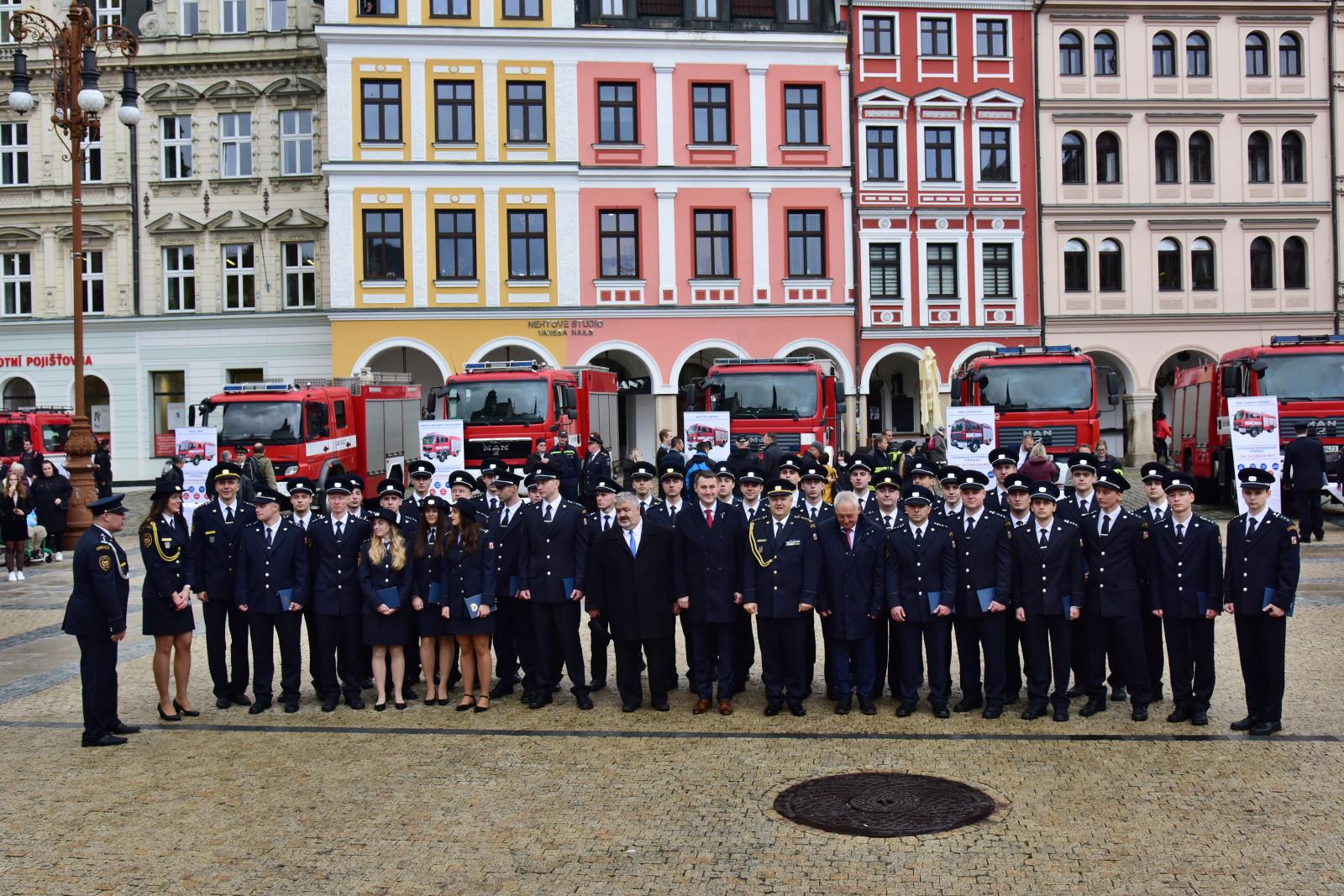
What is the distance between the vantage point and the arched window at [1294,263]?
4006 cm

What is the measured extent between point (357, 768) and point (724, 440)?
50.9 feet

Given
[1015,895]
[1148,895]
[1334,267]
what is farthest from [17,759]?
[1334,267]

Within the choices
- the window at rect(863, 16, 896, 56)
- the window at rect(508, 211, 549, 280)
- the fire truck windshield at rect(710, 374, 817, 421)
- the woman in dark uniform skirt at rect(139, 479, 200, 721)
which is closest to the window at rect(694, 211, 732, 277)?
the window at rect(508, 211, 549, 280)

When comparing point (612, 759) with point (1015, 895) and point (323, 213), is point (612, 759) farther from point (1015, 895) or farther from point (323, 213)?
point (323, 213)

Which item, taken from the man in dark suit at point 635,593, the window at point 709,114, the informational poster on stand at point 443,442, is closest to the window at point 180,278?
the window at point 709,114

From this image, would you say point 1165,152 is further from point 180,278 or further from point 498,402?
point 180,278

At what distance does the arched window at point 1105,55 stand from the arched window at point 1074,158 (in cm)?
201

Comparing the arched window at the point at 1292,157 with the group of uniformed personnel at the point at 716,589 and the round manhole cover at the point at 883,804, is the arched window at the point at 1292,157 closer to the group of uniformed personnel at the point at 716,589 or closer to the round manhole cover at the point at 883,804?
the group of uniformed personnel at the point at 716,589

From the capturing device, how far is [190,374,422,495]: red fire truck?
2592cm

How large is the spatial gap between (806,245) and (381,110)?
1257 cm

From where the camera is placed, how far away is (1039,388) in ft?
82.1

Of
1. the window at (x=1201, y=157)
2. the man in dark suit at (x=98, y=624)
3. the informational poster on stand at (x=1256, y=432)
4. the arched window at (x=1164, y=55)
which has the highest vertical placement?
the arched window at (x=1164, y=55)

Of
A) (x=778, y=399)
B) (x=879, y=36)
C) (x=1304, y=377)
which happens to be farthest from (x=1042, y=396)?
(x=879, y=36)

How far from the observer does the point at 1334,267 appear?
39875mm
